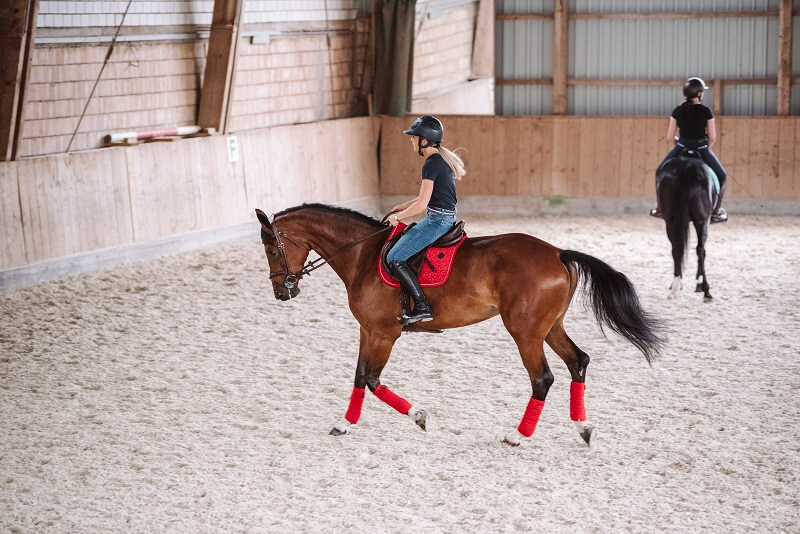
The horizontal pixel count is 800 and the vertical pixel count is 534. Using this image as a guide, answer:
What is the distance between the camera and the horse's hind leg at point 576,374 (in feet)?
20.0

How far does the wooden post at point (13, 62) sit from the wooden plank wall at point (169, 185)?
39 cm

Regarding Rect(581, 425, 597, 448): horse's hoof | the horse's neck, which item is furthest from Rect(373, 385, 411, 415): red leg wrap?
Rect(581, 425, 597, 448): horse's hoof

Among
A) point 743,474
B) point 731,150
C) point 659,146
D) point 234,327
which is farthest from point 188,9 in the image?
point 743,474

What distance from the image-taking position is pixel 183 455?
6.06 metres

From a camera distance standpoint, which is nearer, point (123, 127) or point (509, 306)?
point (509, 306)

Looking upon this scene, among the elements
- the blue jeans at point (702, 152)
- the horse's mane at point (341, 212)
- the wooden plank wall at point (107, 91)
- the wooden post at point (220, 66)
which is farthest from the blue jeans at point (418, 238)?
the wooden post at point (220, 66)

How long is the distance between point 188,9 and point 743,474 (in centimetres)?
1009

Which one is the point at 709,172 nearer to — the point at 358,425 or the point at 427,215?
the point at 427,215

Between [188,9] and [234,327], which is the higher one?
[188,9]

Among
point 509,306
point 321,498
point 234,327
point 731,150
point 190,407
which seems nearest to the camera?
point 321,498

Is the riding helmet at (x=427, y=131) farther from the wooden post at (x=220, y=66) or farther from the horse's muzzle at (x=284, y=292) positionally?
the wooden post at (x=220, y=66)

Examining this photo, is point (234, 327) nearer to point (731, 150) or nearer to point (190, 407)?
point (190, 407)

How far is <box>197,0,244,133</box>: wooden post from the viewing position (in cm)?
1329

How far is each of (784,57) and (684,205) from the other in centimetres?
628
